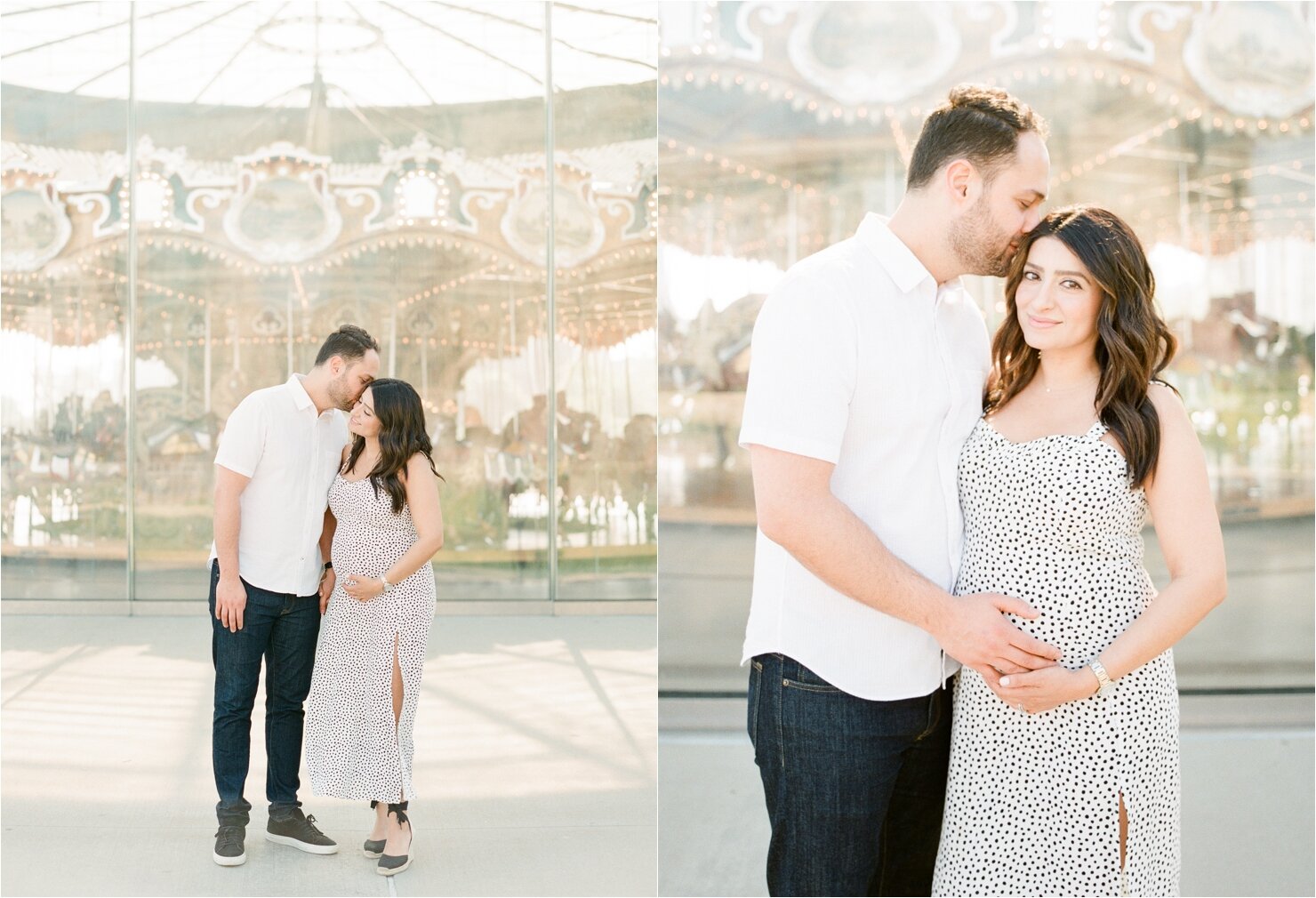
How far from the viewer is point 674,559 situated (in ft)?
17.9

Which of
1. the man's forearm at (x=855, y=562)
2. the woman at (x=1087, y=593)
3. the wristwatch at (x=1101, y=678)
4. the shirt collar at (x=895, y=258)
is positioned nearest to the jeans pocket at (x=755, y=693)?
the man's forearm at (x=855, y=562)

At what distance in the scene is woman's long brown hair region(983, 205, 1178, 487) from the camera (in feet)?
6.78

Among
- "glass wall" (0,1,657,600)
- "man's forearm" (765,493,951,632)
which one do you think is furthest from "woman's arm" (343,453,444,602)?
"glass wall" (0,1,657,600)

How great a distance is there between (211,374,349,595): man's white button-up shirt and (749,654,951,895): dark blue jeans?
2.00 meters

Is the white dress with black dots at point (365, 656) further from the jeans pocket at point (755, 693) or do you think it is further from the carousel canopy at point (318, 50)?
the carousel canopy at point (318, 50)

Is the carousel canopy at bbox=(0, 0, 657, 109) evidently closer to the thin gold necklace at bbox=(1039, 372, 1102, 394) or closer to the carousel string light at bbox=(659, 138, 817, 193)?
the carousel string light at bbox=(659, 138, 817, 193)

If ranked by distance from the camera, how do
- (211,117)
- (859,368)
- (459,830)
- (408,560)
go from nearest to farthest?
(859,368), (408,560), (459,830), (211,117)

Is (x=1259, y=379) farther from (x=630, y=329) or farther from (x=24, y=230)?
(x=24, y=230)

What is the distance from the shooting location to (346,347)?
147 inches

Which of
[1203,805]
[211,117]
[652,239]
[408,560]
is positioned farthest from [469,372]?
[1203,805]

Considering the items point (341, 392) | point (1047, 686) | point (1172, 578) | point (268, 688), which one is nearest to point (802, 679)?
point (1047, 686)

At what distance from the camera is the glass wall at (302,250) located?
7.87 meters

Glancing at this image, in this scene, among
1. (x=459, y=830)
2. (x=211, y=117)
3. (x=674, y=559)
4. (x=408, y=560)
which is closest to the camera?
(x=408, y=560)

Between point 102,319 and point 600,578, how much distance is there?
3886 mm
